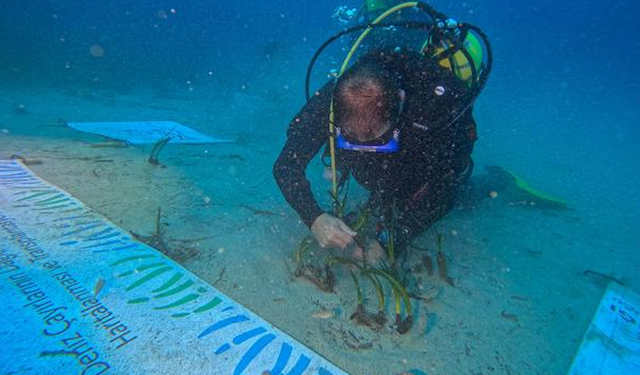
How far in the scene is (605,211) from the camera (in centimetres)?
746

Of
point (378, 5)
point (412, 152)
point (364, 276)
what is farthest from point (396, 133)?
point (378, 5)

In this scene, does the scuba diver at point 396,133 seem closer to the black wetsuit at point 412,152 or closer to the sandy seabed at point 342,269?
the black wetsuit at point 412,152

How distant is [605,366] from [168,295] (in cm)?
321

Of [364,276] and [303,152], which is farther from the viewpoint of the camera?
[303,152]

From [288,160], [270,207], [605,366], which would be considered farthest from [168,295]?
[605,366]

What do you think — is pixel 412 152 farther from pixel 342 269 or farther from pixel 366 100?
pixel 342 269

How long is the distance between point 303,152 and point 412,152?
1.08m

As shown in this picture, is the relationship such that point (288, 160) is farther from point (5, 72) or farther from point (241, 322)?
point (5, 72)

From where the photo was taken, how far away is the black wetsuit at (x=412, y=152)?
2.75 metres

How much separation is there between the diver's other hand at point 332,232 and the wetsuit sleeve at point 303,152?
121mm

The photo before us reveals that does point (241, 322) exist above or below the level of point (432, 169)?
Answer: below

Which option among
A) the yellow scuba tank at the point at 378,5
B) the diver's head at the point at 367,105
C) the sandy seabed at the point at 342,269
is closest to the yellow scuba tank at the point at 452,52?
the diver's head at the point at 367,105

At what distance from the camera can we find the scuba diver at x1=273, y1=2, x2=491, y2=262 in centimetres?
236

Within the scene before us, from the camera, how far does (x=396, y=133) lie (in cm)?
251
